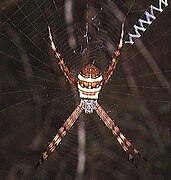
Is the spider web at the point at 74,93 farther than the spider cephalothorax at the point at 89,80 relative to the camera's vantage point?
Yes

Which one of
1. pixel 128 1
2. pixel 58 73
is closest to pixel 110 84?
pixel 58 73

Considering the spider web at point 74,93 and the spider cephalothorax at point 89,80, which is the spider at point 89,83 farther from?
the spider web at point 74,93

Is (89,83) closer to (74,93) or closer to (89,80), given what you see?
(89,80)

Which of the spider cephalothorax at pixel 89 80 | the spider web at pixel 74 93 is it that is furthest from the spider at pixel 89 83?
the spider web at pixel 74 93

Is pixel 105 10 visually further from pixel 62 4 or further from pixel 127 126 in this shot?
pixel 127 126

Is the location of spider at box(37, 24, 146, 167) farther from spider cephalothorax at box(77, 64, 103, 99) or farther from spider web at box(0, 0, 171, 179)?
spider web at box(0, 0, 171, 179)

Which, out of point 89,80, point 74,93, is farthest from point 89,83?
point 74,93
